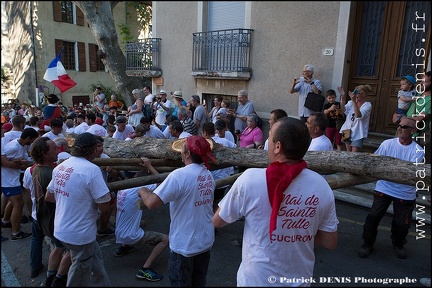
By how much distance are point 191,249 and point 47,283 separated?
206 cm

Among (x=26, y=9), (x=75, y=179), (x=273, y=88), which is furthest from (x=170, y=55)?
(x=75, y=179)

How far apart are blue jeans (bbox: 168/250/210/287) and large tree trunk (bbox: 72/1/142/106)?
4893 mm

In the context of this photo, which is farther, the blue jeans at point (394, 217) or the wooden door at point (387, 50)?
the wooden door at point (387, 50)

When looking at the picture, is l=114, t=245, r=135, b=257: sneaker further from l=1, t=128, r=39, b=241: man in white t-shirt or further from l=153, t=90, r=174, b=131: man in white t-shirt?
l=153, t=90, r=174, b=131: man in white t-shirt

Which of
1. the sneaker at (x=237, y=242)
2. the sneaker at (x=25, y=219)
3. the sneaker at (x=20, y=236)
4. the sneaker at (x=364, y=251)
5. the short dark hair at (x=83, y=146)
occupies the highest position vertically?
the short dark hair at (x=83, y=146)

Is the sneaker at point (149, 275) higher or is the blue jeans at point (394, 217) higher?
the blue jeans at point (394, 217)

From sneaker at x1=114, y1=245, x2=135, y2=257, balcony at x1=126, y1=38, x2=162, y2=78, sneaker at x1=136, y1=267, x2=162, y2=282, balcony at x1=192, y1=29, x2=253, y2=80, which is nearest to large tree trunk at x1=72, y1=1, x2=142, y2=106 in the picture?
balcony at x1=126, y1=38, x2=162, y2=78

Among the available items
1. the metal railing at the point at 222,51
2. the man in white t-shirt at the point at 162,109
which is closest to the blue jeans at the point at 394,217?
the metal railing at the point at 222,51

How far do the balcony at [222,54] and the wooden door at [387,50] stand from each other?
2.72 m

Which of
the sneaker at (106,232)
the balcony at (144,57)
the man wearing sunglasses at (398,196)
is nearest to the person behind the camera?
the man wearing sunglasses at (398,196)

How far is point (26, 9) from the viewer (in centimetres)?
362

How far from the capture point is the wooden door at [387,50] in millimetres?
6332

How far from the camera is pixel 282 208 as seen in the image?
188 centimetres

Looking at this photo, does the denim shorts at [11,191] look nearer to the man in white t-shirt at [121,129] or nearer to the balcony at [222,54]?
the man in white t-shirt at [121,129]
